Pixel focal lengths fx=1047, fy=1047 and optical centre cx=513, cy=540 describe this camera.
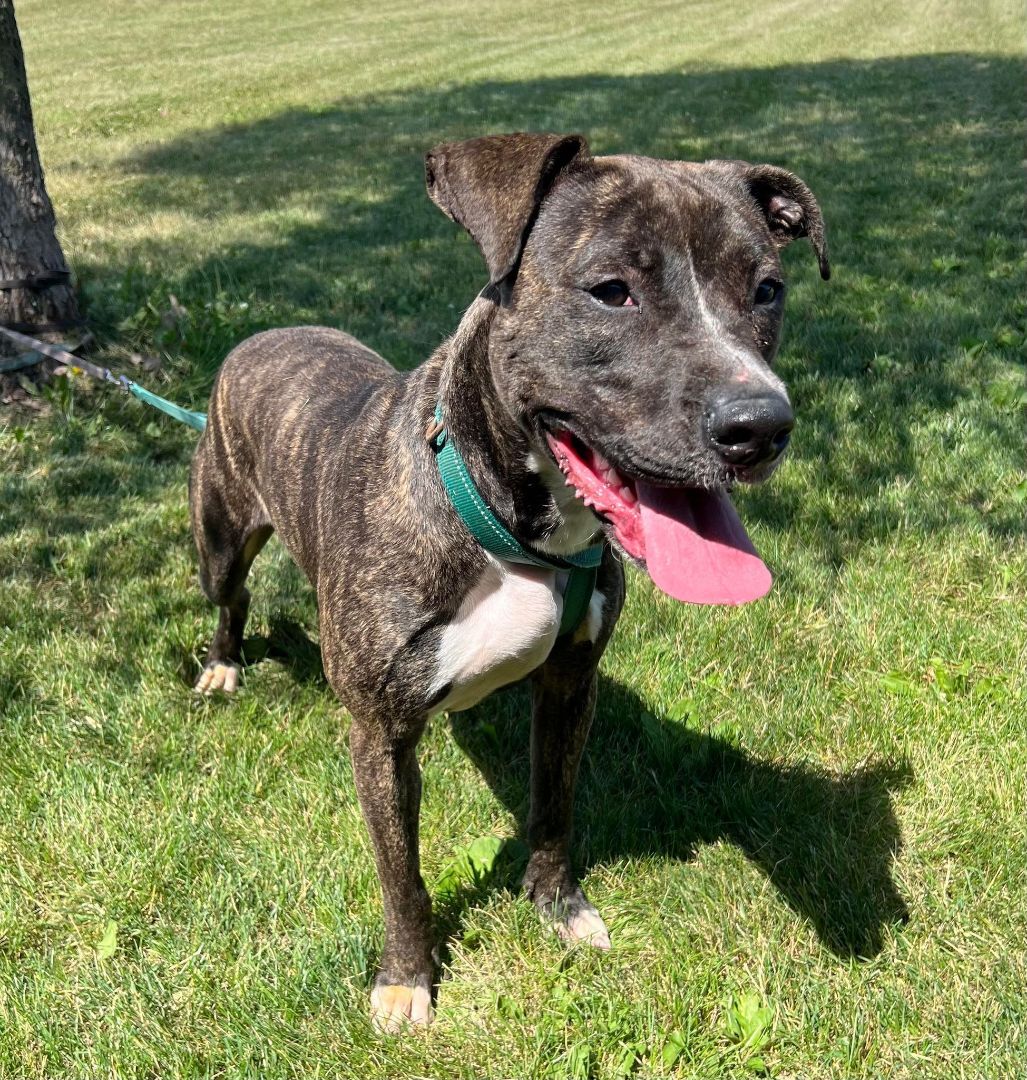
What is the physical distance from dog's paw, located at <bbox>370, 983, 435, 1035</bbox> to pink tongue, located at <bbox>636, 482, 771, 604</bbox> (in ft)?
4.63

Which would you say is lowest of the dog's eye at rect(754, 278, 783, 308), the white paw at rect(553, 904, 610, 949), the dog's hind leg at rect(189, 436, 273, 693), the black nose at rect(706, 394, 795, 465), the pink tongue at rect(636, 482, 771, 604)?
the white paw at rect(553, 904, 610, 949)

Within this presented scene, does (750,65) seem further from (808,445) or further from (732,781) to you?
(732,781)

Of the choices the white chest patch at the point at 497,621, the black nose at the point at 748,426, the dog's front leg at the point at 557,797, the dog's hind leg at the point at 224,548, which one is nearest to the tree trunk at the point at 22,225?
the dog's hind leg at the point at 224,548

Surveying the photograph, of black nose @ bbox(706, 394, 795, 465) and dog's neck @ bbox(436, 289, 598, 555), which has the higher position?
black nose @ bbox(706, 394, 795, 465)

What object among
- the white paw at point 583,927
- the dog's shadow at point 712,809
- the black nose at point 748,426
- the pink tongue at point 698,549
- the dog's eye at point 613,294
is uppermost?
the dog's eye at point 613,294

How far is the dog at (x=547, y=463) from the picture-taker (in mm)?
2385

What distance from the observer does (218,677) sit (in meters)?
4.29

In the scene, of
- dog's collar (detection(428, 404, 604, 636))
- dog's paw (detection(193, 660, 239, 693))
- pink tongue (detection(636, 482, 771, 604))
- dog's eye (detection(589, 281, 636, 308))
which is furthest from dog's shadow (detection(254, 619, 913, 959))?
dog's eye (detection(589, 281, 636, 308))

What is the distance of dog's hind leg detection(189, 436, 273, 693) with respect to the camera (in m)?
4.04

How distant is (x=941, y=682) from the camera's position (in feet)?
13.0

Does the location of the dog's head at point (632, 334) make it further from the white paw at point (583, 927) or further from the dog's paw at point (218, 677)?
the dog's paw at point (218, 677)

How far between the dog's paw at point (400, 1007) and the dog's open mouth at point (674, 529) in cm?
146

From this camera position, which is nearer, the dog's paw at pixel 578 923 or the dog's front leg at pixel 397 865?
the dog's front leg at pixel 397 865

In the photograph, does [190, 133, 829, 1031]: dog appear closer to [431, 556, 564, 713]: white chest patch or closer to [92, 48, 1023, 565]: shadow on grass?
[431, 556, 564, 713]: white chest patch
